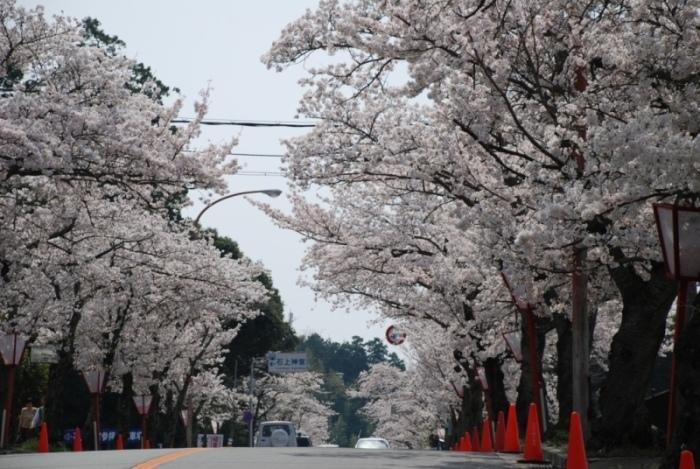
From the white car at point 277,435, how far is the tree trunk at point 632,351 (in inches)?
1029

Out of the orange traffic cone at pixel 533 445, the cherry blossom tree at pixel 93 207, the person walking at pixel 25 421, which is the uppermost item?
the cherry blossom tree at pixel 93 207

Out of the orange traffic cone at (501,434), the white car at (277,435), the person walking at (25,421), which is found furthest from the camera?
the white car at (277,435)

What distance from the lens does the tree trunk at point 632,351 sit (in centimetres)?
1786

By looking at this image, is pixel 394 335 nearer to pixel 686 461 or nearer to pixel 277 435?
pixel 277 435

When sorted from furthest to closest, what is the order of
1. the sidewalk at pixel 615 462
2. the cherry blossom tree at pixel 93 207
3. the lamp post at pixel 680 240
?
the cherry blossom tree at pixel 93 207, the sidewalk at pixel 615 462, the lamp post at pixel 680 240

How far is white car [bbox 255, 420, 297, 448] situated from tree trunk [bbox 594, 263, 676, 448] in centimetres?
2613

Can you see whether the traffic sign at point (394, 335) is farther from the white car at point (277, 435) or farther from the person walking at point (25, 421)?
the person walking at point (25, 421)

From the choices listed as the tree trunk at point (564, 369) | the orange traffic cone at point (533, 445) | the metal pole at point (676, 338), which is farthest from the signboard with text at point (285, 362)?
the metal pole at point (676, 338)

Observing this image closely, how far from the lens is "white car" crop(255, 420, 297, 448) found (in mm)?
43938

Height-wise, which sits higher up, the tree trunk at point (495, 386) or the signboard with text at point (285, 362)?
the signboard with text at point (285, 362)

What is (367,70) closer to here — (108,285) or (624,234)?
(624,234)

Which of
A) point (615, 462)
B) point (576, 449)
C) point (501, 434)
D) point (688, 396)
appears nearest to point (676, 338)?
point (688, 396)

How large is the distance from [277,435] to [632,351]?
90.5ft

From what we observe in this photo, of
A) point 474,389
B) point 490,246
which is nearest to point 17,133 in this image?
point 490,246
